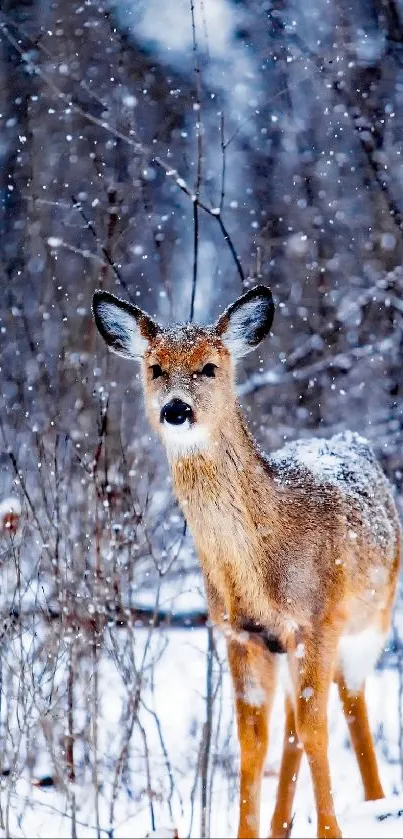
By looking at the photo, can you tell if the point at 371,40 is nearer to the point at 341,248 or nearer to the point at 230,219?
the point at 341,248

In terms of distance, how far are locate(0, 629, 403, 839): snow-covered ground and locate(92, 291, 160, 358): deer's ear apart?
1.33m

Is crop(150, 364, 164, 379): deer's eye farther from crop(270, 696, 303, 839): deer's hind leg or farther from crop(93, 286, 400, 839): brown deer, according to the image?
crop(270, 696, 303, 839): deer's hind leg

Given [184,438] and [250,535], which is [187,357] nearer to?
[184,438]

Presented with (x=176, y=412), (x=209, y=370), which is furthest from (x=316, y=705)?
(x=209, y=370)

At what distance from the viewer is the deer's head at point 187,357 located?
4.14m

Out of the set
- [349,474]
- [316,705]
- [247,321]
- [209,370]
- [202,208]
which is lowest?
[316,705]

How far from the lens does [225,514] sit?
13.7 feet

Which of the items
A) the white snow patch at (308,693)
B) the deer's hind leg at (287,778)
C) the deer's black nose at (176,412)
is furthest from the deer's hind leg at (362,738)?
the deer's black nose at (176,412)

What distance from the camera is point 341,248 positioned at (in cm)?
945

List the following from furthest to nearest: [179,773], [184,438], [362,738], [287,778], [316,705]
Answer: [179,773], [362,738], [287,778], [316,705], [184,438]

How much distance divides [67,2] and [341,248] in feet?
11.2

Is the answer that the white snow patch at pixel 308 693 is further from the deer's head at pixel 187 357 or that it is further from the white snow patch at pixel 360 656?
the deer's head at pixel 187 357

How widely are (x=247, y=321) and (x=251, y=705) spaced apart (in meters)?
1.68

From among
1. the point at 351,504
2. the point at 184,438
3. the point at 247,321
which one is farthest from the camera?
the point at 351,504
